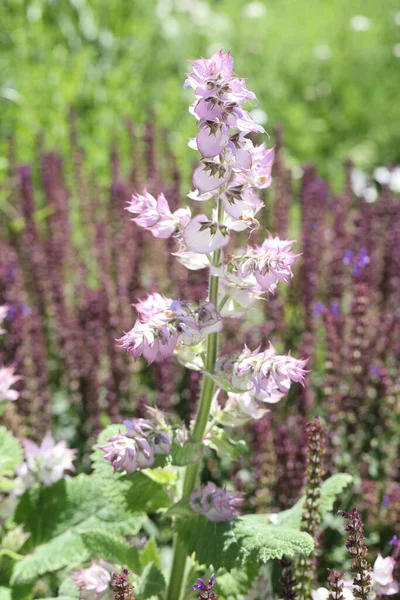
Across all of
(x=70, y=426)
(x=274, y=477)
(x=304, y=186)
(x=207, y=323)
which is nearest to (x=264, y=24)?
(x=304, y=186)

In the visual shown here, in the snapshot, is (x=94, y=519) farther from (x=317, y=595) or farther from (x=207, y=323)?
(x=207, y=323)

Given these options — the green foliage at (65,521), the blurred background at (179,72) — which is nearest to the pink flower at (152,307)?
the green foliage at (65,521)

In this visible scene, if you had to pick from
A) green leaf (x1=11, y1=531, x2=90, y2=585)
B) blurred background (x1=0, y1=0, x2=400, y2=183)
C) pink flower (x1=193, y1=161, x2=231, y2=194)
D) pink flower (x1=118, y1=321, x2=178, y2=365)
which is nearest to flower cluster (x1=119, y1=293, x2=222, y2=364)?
pink flower (x1=118, y1=321, x2=178, y2=365)

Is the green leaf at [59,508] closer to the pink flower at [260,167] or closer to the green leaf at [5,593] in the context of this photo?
the green leaf at [5,593]

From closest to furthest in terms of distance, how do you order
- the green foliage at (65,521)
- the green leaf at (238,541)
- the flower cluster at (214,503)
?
the green leaf at (238,541) < the flower cluster at (214,503) < the green foliage at (65,521)

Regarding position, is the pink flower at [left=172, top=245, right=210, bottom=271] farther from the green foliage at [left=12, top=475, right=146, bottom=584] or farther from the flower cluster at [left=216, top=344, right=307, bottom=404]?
the green foliage at [left=12, top=475, right=146, bottom=584]

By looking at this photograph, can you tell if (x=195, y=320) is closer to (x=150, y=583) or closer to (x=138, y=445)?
(x=138, y=445)
